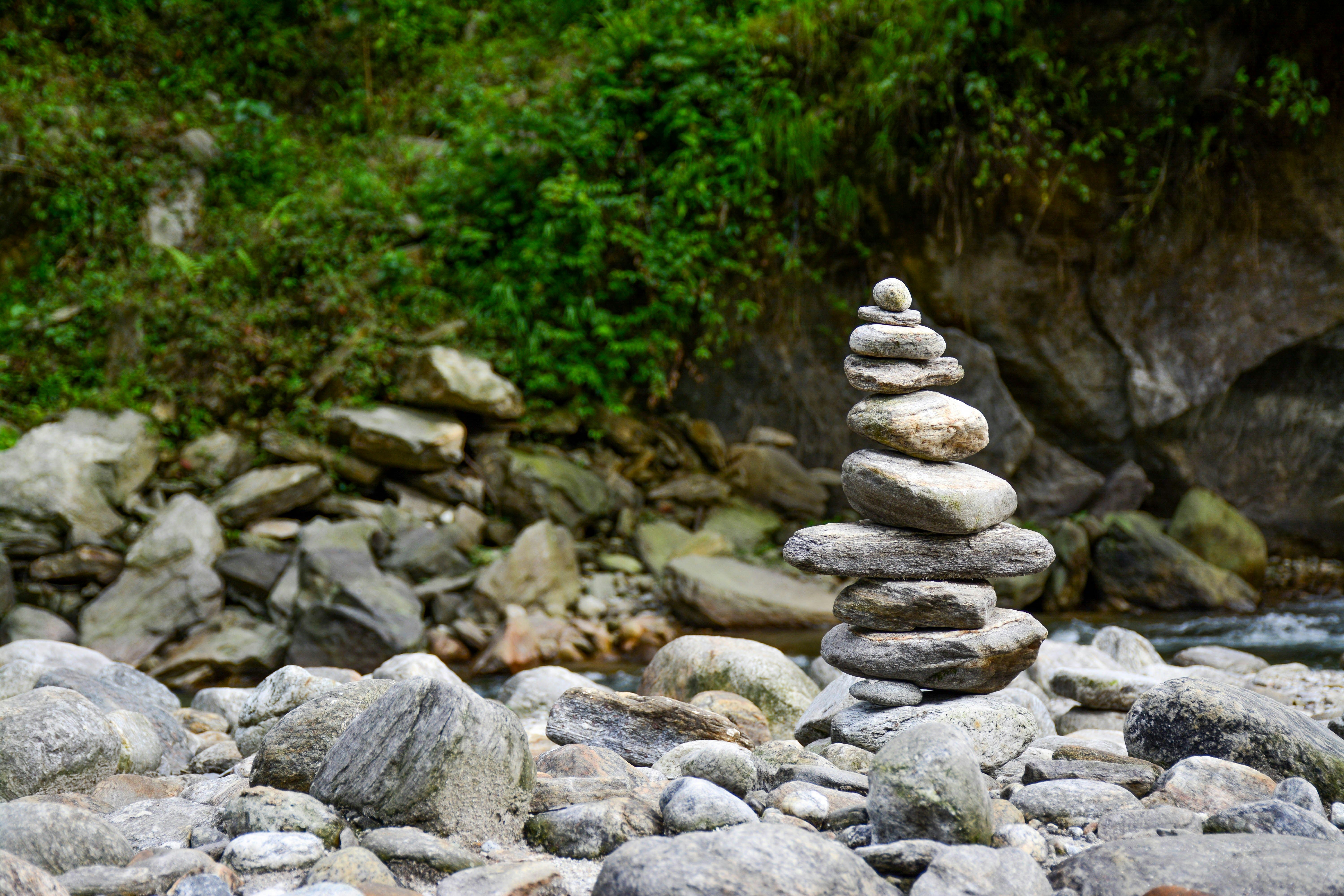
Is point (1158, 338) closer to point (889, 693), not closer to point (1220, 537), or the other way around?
point (1220, 537)

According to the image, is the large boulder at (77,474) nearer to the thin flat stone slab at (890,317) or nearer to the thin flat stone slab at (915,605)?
the thin flat stone slab at (915,605)

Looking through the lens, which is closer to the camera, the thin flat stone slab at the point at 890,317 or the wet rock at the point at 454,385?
the thin flat stone slab at the point at 890,317

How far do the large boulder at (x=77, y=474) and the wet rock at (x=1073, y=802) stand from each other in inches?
324

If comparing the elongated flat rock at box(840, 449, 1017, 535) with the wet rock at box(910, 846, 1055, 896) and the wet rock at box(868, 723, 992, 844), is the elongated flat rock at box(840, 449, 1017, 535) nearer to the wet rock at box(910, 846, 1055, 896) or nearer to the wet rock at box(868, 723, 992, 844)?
the wet rock at box(868, 723, 992, 844)

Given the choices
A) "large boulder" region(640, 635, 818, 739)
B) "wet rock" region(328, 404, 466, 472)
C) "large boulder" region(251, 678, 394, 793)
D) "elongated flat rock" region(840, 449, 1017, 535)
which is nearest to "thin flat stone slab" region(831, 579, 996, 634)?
"elongated flat rock" region(840, 449, 1017, 535)

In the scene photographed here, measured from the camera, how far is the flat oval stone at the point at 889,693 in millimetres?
3814

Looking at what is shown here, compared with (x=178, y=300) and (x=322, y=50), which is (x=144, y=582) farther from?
(x=322, y=50)

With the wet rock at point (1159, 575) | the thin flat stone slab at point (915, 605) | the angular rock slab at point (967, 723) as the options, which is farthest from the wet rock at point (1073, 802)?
the wet rock at point (1159, 575)

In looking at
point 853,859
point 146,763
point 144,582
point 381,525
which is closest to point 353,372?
point 381,525

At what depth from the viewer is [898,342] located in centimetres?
389

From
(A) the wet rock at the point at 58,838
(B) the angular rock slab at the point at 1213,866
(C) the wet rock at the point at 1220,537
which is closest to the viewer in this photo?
(B) the angular rock slab at the point at 1213,866

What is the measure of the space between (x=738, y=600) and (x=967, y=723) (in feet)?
15.3

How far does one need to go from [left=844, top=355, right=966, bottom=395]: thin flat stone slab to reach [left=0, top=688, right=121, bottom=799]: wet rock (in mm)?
3465

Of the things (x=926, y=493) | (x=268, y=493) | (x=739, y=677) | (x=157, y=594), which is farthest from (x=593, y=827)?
(x=268, y=493)
